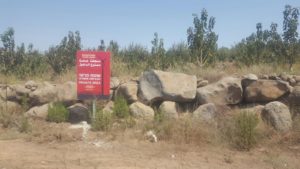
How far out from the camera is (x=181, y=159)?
8.08 meters

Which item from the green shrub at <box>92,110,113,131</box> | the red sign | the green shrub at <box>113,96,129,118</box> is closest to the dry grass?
the green shrub at <box>113,96,129,118</box>

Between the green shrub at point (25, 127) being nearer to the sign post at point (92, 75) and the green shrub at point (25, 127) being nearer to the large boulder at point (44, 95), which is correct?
the sign post at point (92, 75)

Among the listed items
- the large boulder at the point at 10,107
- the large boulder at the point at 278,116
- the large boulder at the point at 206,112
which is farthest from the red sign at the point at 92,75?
the large boulder at the point at 278,116

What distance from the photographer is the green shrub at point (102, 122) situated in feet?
33.1

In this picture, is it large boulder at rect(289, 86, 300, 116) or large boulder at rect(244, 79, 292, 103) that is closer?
large boulder at rect(289, 86, 300, 116)

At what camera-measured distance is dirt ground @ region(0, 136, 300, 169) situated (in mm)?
7703

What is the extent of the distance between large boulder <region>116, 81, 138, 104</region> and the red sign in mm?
840

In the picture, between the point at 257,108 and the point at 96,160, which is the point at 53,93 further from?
the point at 257,108

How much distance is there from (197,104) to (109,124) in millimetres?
2390

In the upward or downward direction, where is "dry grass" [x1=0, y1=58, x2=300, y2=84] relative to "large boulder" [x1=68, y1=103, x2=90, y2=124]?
upward

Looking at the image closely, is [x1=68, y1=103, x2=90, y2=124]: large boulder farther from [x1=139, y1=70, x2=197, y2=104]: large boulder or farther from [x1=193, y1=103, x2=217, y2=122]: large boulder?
[x1=193, y1=103, x2=217, y2=122]: large boulder

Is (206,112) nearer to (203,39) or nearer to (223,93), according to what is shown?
(223,93)

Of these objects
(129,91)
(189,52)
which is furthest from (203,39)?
(129,91)

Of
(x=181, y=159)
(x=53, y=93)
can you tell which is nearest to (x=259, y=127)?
(x=181, y=159)
